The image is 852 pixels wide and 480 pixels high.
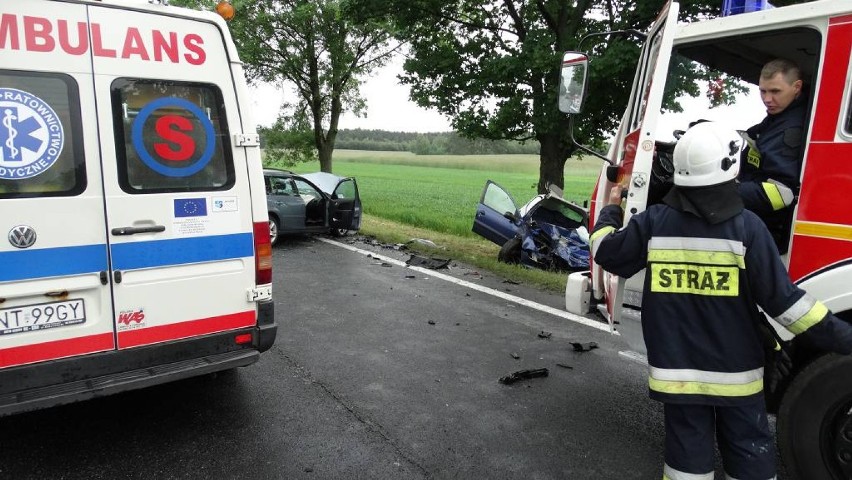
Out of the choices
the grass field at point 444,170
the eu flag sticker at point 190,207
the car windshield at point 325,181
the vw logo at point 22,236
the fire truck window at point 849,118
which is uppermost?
the fire truck window at point 849,118

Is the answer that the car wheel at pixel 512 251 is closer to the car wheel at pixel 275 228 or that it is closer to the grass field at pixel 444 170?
the car wheel at pixel 275 228

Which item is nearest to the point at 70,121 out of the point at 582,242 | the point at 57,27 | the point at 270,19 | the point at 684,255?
the point at 57,27

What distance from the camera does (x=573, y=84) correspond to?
11.5 feet

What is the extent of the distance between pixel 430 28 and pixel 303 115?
13.0 m

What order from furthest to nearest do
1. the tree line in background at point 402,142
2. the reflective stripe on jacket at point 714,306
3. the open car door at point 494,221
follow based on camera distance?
the tree line in background at point 402,142 < the open car door at point 494,221 < the reflective stripe on jacket at point 714,306

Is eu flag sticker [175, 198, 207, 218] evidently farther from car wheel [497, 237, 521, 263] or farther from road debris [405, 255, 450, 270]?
car wheel [497, 237, 521, 263]

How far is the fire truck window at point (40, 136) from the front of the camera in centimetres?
270

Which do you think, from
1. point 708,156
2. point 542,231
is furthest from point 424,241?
point 708,156

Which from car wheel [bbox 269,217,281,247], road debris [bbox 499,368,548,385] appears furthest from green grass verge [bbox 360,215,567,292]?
road debris [bbox 499,368,548,385]

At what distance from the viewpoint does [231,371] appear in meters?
4.26

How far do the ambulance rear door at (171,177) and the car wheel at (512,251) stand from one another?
217 inches

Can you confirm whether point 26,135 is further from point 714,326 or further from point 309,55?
point 309,55

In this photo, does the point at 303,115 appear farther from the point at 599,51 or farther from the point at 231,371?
the point at 231,371

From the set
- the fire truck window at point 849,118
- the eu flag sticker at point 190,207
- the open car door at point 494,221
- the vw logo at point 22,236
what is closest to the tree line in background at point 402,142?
the open car door at point 494,221
